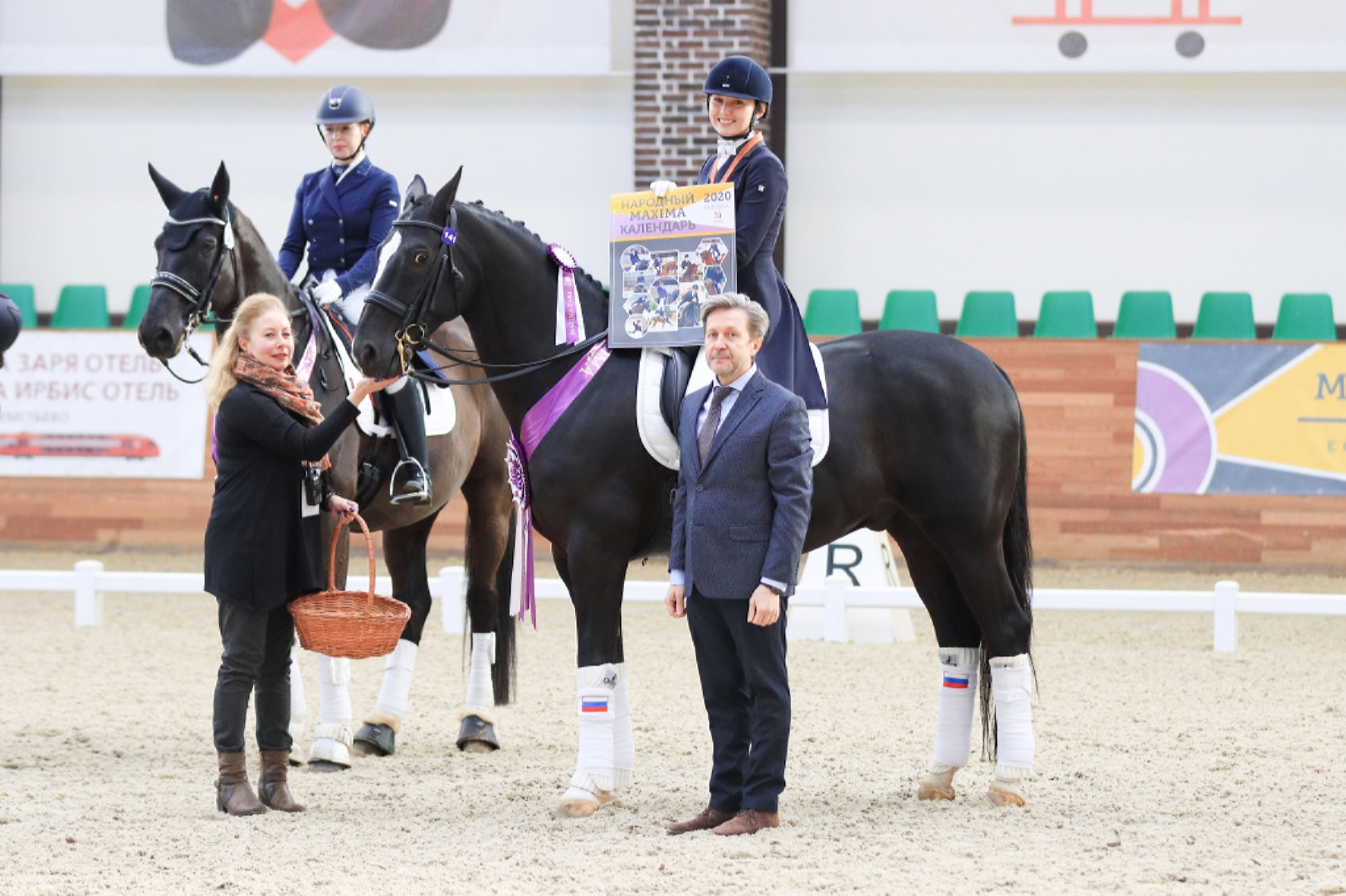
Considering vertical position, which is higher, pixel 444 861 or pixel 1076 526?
pixel 1076 526

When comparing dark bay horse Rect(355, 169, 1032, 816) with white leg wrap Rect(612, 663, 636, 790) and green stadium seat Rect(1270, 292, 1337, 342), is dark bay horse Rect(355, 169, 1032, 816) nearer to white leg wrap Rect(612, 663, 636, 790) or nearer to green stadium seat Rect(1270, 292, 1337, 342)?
white leg wrap Rect(612, 663, 636, 790)

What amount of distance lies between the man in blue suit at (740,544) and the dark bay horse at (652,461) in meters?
0.32

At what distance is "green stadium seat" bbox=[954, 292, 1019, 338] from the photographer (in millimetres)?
11445

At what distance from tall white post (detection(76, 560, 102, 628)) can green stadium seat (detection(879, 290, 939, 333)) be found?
5.73 metres

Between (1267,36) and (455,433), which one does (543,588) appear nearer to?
(455,433)

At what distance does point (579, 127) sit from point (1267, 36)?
5388 mm

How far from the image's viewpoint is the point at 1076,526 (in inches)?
406

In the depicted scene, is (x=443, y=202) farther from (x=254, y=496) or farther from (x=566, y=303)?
(x=254, y=496)

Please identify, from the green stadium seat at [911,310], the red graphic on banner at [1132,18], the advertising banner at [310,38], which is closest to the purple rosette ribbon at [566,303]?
the green stadium seat at [911,310]

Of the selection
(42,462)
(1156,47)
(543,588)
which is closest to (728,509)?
(543,588)

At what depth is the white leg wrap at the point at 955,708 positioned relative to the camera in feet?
15.9

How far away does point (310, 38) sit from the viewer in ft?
40.6

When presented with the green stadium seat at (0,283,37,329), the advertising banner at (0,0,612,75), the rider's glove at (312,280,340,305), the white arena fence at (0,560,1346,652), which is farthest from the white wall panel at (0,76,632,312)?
the rider's glove at (312,280,340,305)

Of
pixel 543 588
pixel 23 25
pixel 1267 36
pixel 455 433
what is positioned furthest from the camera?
pixel 23 25
